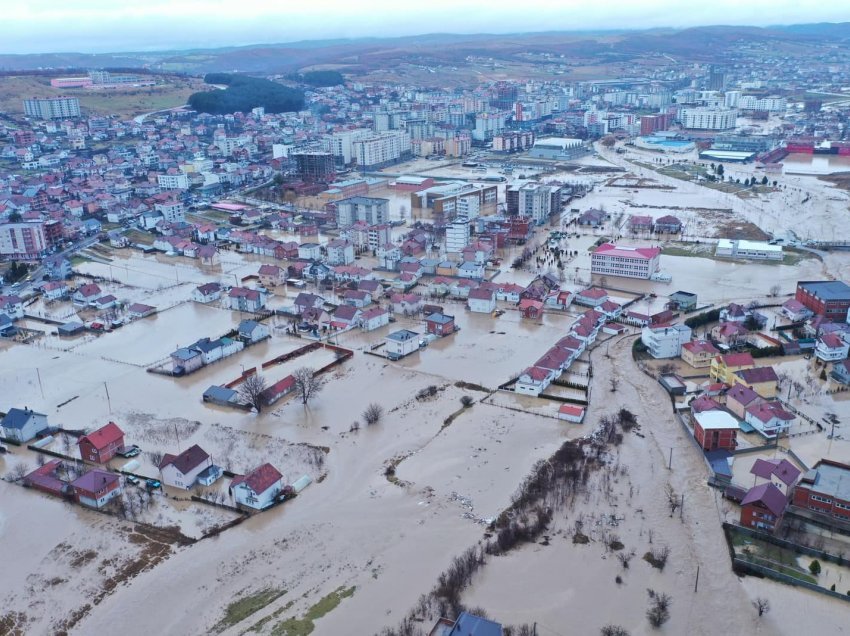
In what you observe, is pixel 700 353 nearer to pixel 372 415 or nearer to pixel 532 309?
pixel 532 309

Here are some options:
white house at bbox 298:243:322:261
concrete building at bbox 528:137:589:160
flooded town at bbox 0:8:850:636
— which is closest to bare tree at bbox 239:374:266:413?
flooded town at bbox 0:8:850:636

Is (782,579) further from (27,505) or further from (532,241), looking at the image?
(532,241)

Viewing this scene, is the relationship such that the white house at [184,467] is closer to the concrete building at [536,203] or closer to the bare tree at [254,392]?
the bare tree at [254,392]

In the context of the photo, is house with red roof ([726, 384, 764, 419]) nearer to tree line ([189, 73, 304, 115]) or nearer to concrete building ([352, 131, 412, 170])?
concrete building ([352, 131, 412, 170])

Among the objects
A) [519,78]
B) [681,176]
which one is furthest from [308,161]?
[519,78]

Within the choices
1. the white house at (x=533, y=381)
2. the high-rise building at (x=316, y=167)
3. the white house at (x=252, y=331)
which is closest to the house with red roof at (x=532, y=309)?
the white house at (x=533, y=381)

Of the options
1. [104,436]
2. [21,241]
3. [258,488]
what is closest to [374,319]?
[104,436]

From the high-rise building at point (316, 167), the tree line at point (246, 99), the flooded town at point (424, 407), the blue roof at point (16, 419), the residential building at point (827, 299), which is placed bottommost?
the flooded town at point (424, 407)
